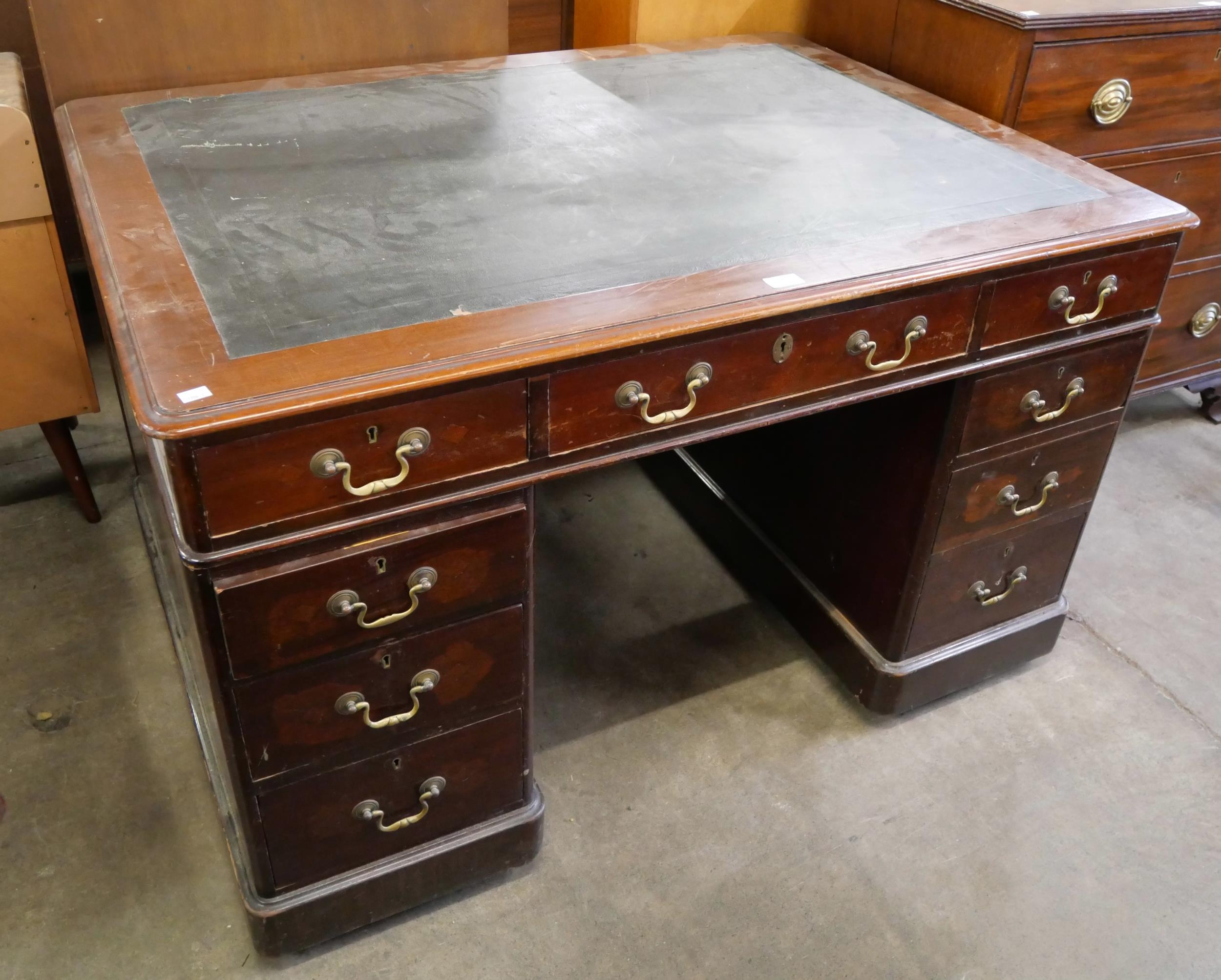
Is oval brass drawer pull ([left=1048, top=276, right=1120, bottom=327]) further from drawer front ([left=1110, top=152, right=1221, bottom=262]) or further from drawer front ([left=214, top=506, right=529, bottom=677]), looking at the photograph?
drawer front ([left=214, top=506, right=529, bottom=677])

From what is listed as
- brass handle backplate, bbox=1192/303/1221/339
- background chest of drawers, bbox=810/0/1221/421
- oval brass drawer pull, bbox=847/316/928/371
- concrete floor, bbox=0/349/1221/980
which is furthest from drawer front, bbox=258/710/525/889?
brass handle backplate, bbox=1192/303/1221/339

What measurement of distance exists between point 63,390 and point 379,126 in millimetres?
862

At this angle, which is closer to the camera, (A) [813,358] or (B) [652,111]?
(A) [813,358]

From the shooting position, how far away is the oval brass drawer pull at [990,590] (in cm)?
182

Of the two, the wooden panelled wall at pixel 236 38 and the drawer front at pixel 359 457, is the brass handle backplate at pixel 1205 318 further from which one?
the drawer front at pixel 359 457

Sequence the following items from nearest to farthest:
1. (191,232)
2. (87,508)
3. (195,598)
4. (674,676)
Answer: (195,598)
(191,232)
(674,676)
(87,508)

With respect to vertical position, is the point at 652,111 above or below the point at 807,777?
above

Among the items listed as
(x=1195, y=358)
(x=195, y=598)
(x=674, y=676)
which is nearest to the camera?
(x=195, y=598)

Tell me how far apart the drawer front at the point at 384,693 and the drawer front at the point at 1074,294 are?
2.45 ft

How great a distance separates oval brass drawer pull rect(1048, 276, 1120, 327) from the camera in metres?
1.48

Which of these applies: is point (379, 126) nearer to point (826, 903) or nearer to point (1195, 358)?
point (826, 903)

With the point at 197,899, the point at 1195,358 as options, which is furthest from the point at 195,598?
the point at 1195,358

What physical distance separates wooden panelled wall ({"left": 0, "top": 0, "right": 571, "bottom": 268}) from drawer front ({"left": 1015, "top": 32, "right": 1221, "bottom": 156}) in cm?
92

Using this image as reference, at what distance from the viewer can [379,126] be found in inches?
63.9
